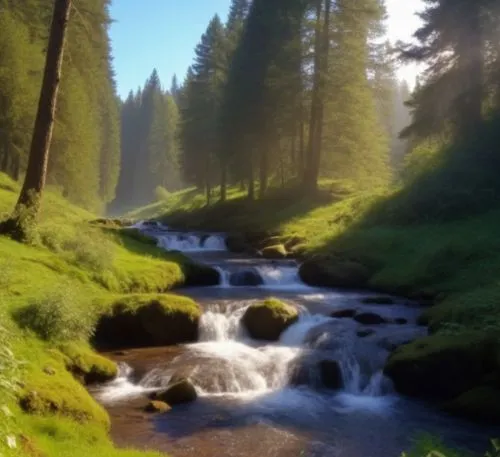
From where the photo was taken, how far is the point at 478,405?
11.2m

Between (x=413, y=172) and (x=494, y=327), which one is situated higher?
(x=413, y=172)

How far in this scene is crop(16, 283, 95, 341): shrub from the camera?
1127cm

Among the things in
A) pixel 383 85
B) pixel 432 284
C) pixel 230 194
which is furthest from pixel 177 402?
pixel 230 194

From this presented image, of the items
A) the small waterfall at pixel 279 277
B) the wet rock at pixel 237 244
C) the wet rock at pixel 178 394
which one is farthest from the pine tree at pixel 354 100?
the wet rock at pixel 178 394

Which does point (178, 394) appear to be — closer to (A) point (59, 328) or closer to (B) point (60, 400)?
(A) point (59, 328)

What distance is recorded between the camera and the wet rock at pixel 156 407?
10.7m

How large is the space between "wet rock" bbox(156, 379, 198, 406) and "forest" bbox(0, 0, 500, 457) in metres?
0.06

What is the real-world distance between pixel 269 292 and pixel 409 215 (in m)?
8.99

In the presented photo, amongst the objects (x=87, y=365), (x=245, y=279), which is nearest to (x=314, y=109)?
(x=245, y=279)

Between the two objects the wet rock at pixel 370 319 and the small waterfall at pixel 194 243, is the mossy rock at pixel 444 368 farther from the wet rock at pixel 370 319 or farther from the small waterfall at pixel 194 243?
the small waterfall at pixel 194 243

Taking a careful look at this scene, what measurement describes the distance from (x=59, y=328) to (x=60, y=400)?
2.73 metres

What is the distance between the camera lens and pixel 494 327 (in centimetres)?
1297

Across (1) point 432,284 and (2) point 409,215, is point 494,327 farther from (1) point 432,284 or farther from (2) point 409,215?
(2) point 409,215

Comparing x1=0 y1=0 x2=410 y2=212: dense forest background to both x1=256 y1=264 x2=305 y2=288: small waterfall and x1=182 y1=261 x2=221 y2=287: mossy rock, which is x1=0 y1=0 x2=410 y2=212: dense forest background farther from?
x1=256 y1=264 x2=305 y2=288: small waterfall
